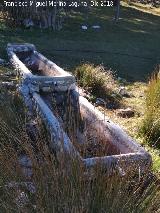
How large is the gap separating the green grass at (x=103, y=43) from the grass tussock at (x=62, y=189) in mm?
6041

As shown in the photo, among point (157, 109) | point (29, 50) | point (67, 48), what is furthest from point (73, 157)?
point (67, 48)

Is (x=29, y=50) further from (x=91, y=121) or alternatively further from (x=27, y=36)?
(x=91, y=121)

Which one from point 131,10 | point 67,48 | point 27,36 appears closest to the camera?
point 67,48

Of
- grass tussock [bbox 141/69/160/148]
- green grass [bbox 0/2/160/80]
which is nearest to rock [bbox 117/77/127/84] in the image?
green grass [bbox 0/2/160/80]

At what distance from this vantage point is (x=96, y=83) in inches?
306

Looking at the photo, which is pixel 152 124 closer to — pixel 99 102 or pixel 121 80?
pixel 99 102

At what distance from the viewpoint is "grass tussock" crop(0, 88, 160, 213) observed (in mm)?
2895

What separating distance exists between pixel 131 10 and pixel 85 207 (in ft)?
49.0

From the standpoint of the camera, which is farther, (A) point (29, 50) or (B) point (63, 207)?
(A) point (29, 50)

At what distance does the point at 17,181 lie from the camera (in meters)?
3.09

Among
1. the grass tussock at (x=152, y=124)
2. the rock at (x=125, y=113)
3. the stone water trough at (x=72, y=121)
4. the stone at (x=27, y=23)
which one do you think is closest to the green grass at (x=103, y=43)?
the stone at (x=27, y=23)

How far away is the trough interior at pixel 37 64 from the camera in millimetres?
8000

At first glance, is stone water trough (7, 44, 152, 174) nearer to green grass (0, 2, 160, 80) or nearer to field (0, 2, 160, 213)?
field (0, 2, 160, 213)

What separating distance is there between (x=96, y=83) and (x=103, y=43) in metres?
4.17
